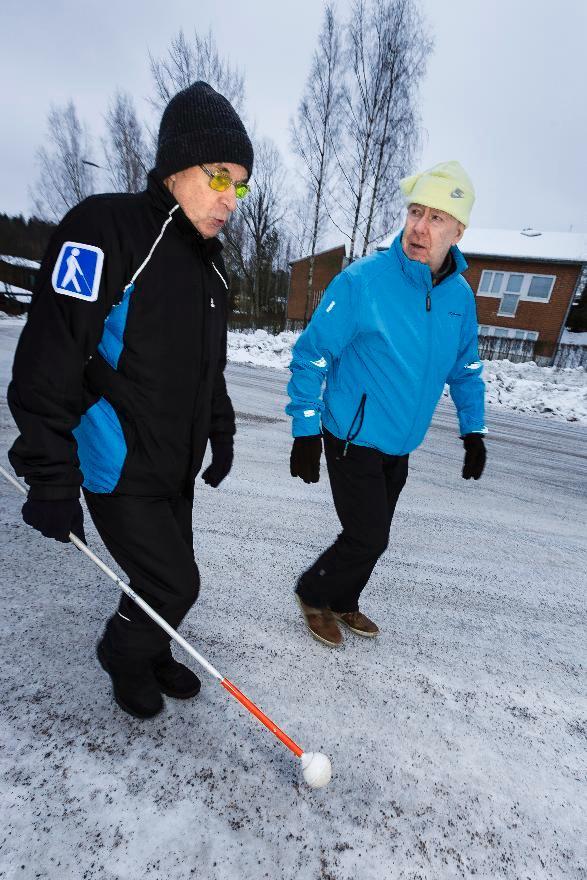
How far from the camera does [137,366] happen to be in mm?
1370

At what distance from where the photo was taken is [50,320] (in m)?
1.22

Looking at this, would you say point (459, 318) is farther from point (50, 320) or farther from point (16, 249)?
point (16, 249)

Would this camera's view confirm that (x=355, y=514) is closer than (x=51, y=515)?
No

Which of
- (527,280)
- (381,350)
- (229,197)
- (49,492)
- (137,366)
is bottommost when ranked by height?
(49,492)

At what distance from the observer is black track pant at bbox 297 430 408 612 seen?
202 centimetres

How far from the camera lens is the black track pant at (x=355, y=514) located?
6.62ft

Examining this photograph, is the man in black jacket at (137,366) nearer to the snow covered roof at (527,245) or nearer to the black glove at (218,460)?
the black glove at (218,460)

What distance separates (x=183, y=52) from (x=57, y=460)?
22.5 metres

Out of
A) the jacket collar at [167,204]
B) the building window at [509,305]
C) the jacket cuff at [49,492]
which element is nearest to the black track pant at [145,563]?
the jacket cuff at [49,492]

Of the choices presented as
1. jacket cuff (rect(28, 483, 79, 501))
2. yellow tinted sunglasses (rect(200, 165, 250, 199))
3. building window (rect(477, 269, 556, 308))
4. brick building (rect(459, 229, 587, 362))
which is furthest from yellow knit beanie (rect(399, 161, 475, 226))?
building window (rect(477, 269, 556, 308))

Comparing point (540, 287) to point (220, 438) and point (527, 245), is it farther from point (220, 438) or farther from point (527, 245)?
point (220, 438)

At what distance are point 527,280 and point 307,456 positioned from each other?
2641 centimetres

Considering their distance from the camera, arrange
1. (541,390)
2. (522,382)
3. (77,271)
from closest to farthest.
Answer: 1. (77,271)
2. (541,390)
3. (522,382)

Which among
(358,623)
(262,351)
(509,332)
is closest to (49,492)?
(358,623)
